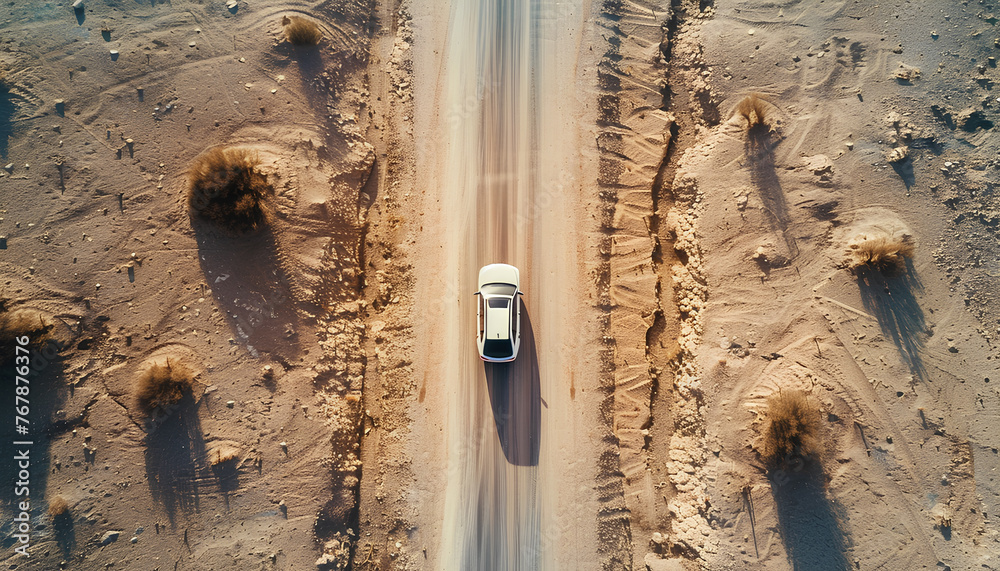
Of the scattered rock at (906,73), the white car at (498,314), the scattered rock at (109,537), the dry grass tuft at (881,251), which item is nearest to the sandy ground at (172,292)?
the scattered rock at (109,537)

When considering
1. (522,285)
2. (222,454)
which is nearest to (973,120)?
(522,285)

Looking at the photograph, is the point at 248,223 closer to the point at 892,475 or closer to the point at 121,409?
the point at 121,409

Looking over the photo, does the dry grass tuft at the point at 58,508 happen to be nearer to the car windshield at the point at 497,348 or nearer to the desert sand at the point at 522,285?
the desert sand at the point at 522,285

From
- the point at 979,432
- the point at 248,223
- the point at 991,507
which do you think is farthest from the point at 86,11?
the point at 991,507

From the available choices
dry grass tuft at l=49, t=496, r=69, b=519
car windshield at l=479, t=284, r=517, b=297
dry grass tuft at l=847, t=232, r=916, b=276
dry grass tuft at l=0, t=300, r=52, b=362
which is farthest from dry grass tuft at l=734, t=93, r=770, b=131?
dry grass tuft at l=49, t=496, r=69, b=519

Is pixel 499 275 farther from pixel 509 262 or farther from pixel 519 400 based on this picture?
pixel 519 400

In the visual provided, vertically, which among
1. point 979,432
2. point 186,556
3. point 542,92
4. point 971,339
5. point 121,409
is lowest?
point 186,556
